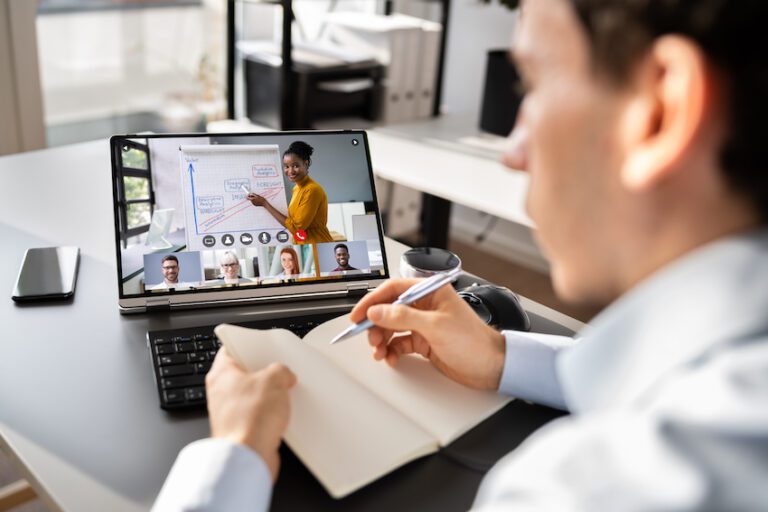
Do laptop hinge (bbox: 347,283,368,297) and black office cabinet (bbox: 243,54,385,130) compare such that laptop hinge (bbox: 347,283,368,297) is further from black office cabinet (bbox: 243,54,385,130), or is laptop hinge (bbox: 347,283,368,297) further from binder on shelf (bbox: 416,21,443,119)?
binder on shelf (bbox: 416,21,443,119)

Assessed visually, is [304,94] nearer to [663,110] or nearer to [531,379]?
[531,379]

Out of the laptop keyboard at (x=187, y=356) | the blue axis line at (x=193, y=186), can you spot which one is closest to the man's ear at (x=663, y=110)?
the laptop keyboard at (x=187, y=356)

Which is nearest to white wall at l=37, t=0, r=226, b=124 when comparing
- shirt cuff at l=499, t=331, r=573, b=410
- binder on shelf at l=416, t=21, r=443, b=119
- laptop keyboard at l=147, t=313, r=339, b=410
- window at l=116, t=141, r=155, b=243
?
binder on shelf at l=416, t=21, r=443, b=119

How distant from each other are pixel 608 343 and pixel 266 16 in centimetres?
269

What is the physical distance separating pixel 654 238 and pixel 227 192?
67cm

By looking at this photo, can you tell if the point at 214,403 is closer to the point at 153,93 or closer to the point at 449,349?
the point at 449,349

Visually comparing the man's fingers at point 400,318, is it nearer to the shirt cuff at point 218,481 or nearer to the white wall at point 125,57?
the shirt cuff at point 218,481

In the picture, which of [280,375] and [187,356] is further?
[187,356]

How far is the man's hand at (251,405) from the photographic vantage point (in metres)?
0.63

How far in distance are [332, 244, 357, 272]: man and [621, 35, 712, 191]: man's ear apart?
625 mm

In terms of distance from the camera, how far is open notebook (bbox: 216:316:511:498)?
66cm

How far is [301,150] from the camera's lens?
101cm

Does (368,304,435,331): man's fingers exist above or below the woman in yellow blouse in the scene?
below

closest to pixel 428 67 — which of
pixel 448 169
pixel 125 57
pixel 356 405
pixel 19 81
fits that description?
pixel 448 169
